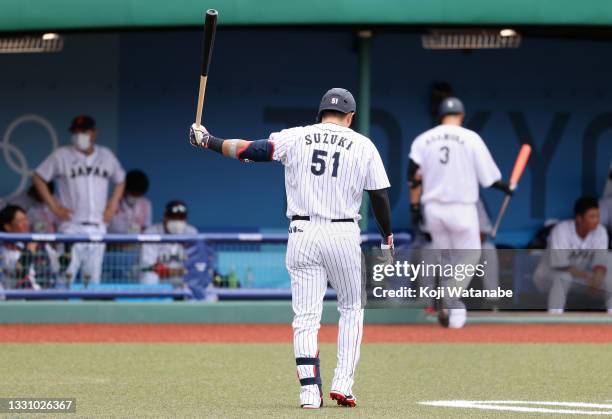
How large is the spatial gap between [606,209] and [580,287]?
5.90 ft

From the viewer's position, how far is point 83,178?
14383 mm

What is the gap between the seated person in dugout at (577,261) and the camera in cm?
1373

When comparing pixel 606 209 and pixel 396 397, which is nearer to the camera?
pixel 396 397

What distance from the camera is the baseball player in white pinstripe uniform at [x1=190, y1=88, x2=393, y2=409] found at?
7680 millimetres

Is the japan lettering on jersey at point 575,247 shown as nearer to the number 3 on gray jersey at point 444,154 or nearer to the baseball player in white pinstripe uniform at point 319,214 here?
the number 3 on gray jersey at point 444,154

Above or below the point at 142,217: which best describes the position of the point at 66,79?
above

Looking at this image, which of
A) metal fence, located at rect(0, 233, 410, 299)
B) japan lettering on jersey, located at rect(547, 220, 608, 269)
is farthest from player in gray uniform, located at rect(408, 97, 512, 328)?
japan lettering on jersey, located at rect(547, 220, 608, 269)

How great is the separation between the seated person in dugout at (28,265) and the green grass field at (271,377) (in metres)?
1.89

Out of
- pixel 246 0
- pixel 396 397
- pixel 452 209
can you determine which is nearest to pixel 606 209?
pixel 452 209

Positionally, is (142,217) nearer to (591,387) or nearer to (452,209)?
(452,209)

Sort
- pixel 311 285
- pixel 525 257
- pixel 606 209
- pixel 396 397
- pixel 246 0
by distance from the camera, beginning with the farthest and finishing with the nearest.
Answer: pixel 606 209
pixel 525 257
pixel 246 0
pixel 396 397
pixel 311 285

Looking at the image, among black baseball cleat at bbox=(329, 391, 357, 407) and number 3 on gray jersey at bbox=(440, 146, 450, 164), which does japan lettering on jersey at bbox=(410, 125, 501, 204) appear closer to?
number 3 on gray jersey at bbox=(440, 146, 450, 164)

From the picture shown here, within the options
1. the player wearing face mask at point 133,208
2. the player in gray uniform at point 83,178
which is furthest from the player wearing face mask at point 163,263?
the player wearing face mask at point 133,208

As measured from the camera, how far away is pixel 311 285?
773 cm
